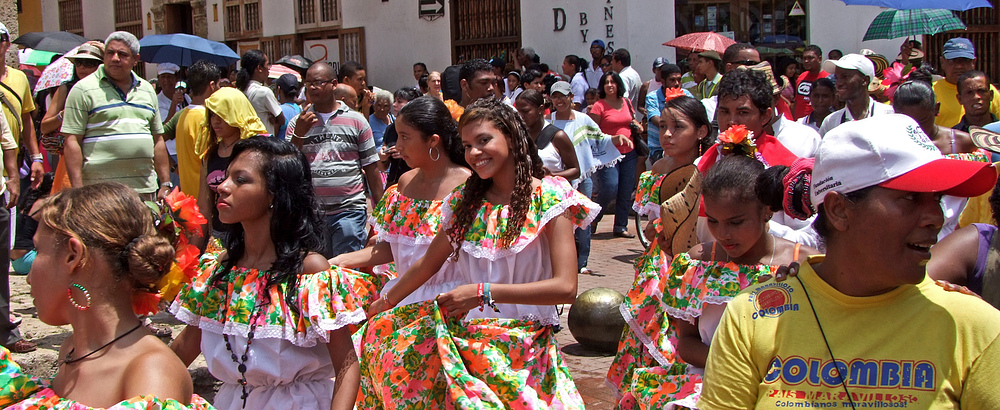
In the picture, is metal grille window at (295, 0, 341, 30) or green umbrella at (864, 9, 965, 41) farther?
metal grille window at (295, 0, 341, 30)

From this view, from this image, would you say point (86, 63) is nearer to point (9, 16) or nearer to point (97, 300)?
point (9, 16)

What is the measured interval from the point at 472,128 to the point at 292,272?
984 mm

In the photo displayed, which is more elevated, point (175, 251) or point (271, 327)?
point (175, 251)

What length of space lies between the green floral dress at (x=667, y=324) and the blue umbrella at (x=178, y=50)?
11763 mm

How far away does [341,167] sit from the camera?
20.4 ft

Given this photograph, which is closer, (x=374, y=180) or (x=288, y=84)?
(x=374, y=180)

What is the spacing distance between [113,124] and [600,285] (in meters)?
4.15

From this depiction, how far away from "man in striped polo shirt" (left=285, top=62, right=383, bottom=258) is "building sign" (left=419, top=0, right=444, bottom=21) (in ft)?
45.2

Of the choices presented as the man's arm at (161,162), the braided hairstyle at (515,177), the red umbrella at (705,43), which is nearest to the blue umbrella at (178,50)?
the red umbrella at (705,43)

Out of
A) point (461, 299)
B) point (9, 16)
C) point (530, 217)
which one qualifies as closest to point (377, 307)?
point (461, 299)

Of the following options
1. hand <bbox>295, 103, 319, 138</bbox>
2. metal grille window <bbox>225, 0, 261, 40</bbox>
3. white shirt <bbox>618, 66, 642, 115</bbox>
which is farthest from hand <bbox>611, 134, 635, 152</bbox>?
metal grille window <bbox>225, 0, 261, 40</bbox>

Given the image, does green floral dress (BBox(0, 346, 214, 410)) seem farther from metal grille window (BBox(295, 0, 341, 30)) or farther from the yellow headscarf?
metal grille window (BBox(295, 0, 341, 30))

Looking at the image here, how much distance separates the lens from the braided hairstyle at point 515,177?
3.61m

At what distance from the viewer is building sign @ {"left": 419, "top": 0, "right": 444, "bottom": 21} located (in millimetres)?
19828
